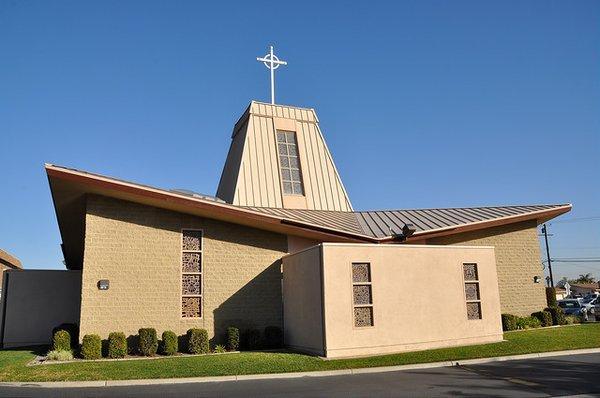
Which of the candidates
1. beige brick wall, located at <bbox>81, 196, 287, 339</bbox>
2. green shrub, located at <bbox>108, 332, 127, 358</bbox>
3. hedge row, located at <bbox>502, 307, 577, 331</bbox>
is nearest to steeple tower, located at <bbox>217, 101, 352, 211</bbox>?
beige brick wall, located at <bbox>81, 196, 287, 339</bbox>

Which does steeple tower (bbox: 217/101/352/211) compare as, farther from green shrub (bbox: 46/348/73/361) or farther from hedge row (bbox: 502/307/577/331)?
green shrub (bbox: 46/348/73/361)

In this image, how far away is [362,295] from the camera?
53.0 ft

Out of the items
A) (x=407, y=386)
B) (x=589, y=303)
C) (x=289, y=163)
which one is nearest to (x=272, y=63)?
(x=289, y=163)

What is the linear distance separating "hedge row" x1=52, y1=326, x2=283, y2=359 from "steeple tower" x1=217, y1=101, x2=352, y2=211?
23.5ft

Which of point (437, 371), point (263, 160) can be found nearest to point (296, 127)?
point (263, 160)

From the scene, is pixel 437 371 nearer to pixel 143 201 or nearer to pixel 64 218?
pixel 143 201

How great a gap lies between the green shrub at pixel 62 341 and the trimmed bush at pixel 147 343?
216 cm

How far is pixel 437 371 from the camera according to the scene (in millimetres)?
12914

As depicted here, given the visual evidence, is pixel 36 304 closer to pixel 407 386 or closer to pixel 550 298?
pixel 407 386

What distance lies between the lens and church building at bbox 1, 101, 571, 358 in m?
16.1

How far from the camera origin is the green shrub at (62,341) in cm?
1628

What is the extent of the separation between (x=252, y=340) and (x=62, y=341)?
585cm

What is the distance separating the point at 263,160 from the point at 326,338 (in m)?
12.1

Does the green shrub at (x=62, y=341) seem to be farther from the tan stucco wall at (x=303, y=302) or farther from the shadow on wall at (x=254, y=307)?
the tan stucco wall at (x=303, y=302)
